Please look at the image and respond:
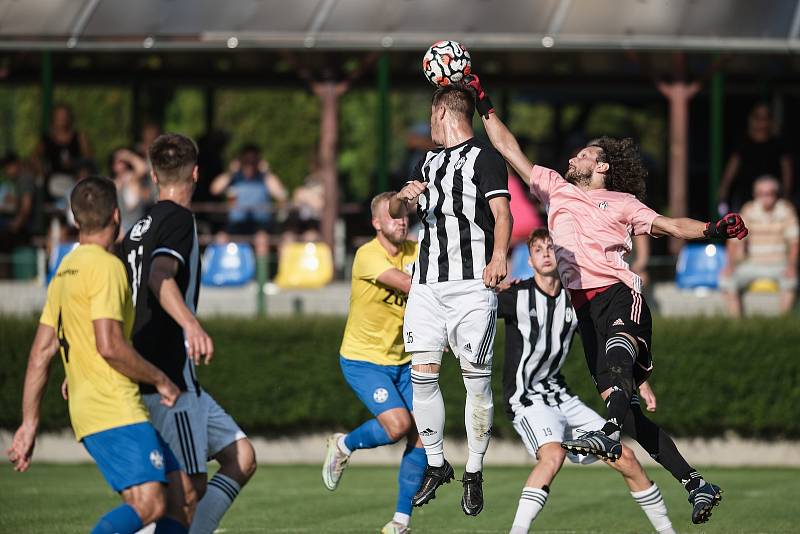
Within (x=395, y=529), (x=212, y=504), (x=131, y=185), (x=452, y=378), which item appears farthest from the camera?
(x=131, y=185)

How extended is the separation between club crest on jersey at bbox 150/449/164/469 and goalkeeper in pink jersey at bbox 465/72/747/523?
2.68 meters

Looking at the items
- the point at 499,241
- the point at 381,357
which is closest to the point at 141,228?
the point at 499,241

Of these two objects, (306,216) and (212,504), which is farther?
(306,216)

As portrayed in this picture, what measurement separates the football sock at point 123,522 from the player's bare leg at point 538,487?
277 cm

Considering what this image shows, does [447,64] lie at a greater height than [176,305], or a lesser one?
greater

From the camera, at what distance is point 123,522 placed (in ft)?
23.3

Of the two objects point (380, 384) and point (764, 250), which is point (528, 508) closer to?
point (380, 384)

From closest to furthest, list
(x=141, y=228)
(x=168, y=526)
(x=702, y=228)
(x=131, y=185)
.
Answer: (x=168, y=526) → (x=141, y=228) → (x=702, y=228) → (x=131, y=185)

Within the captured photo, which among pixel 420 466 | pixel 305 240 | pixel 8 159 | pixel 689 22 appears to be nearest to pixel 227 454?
pixel 420 466

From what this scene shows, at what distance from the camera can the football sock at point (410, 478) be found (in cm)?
974

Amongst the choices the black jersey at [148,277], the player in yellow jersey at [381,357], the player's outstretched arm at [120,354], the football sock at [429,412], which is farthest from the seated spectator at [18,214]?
the player's outstretched arm at [120,354]

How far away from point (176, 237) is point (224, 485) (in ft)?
5.12

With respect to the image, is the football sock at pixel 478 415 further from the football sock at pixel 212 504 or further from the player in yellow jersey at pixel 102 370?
the player in yellow jersey at pixel 102 370

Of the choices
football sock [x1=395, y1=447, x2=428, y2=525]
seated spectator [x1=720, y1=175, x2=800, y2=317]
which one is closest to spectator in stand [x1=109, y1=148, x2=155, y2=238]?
seated spectator [x1=720, y1=175, x2=800, y2=317]
